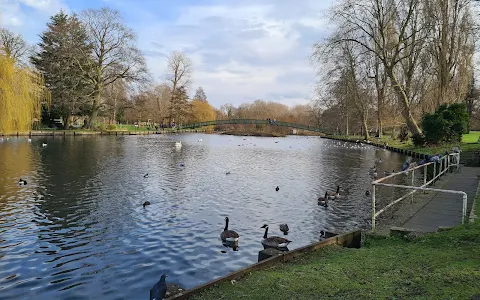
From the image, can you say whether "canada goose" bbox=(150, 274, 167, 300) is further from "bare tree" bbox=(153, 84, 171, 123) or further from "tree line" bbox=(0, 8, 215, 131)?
"bare tree" bbox=(153, 84, 171, 123)

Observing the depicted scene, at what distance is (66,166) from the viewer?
78.8 ft

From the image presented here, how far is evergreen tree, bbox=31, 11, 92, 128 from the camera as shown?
5591 cm

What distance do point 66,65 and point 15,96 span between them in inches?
815

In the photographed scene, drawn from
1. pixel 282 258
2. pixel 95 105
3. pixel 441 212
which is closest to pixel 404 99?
pixel 441 212

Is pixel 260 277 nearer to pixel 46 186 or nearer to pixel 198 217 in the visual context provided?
pixel 198 217

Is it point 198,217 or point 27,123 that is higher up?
point 27,123

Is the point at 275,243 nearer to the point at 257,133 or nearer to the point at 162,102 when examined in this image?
the point at 257,133

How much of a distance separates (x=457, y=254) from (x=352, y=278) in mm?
2141

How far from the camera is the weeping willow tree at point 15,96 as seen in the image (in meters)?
35.6

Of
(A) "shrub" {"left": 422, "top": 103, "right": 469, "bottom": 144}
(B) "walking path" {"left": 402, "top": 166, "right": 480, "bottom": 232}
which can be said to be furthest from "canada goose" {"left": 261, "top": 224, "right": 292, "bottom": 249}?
(A) "shrub" {"left": 422, "top": 103, "right": 469, "bottom": 144}

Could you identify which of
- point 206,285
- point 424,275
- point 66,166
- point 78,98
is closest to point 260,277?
point 206,285

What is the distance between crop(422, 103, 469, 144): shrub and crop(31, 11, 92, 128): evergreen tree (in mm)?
46557

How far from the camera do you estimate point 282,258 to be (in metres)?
7.26

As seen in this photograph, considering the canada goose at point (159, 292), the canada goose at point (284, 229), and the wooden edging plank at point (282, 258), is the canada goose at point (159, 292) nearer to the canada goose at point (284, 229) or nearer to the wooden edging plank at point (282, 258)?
the wooden edging plank at point (282, 258)
